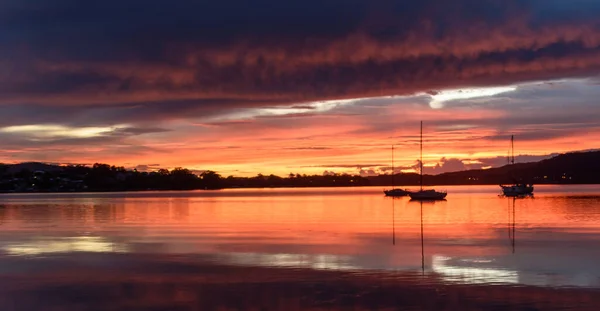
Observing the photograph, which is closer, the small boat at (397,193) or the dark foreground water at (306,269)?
the dark foreground water at (306,269)

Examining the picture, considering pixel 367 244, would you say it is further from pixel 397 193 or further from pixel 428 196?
pixel 397 193

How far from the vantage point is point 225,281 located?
912 inches

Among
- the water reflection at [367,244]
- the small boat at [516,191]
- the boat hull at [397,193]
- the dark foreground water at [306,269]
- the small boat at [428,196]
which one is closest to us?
the dark foreground water at [306,269]

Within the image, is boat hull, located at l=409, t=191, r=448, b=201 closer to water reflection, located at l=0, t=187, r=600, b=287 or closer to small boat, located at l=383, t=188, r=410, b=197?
small boat, located at l=383, t=188, r=410, b=197

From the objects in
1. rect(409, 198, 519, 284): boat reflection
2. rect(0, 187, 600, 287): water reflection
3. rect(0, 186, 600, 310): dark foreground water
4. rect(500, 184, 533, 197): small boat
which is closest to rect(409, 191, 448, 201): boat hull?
rect(500, 184, 533, 197): small boat

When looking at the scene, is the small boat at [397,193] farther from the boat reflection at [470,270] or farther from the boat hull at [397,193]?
the boat reflection at [470,270]

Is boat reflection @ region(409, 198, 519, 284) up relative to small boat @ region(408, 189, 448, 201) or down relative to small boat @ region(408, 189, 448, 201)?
down

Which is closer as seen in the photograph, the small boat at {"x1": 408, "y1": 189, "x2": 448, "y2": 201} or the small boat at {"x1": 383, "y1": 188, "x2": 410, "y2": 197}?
the small boat at {"x1": 408, "y1": 189, "x2": 448, "y2": 201}

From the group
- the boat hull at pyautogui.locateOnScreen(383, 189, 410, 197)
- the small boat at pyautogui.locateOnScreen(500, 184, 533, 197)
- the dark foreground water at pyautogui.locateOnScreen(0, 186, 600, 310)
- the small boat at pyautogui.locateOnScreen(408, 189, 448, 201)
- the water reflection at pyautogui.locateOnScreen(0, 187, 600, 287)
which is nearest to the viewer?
the dark foreground water at pyautogui.locateOnScreen(0, 186, 600, 310)

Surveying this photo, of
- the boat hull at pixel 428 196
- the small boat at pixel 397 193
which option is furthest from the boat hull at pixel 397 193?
the boat hull at pixel 428 196

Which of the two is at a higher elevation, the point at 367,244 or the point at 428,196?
the point at 428,196

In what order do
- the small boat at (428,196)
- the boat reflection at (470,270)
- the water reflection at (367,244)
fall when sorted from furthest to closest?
the small boat at (428,196) < the water reflection at (367,244) < the boat reflection at (470,270)

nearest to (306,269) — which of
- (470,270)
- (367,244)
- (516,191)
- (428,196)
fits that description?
(470,270)

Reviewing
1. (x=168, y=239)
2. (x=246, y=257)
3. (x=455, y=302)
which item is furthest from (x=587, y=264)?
(x=168, y=239)
